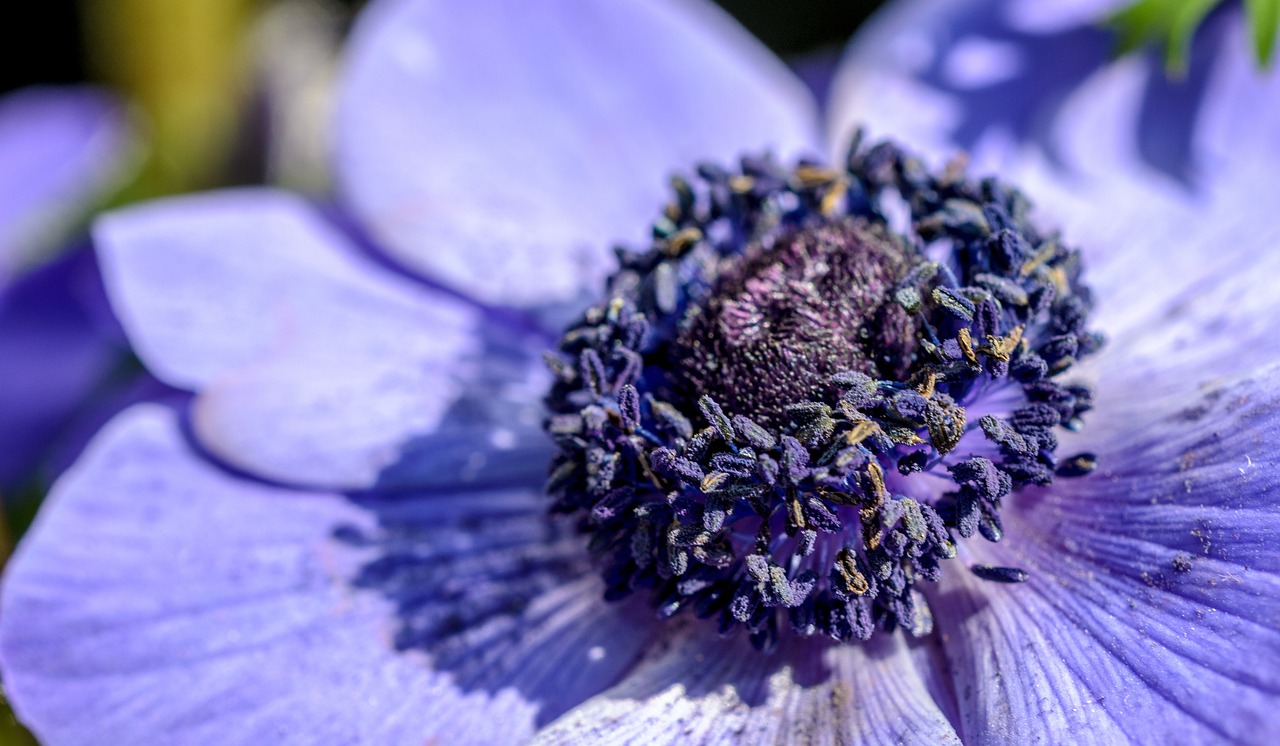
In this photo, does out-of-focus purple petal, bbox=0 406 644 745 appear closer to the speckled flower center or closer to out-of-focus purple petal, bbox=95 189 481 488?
out-of-focus purple petal, bbox=95 189 481 488

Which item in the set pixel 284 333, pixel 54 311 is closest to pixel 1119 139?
pixel 284 333

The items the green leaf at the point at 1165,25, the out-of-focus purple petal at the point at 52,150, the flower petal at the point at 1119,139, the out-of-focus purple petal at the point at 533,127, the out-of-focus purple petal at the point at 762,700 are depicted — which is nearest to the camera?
the out-of-focus purple petal at the point at 762,700

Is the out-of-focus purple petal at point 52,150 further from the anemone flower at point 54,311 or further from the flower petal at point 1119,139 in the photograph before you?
the flower petal at point 1119,139

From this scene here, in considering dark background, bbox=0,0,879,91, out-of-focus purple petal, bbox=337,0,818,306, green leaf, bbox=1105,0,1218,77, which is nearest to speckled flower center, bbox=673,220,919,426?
out-of-focus purple petal, bbox=337,0,818,306

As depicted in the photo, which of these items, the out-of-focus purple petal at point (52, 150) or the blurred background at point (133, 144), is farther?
the out-of-focus purple petal at point (52, 150)

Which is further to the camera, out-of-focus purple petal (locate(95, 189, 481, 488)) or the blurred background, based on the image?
the blurred background

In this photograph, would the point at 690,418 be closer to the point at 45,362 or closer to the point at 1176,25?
the point at 1176,25

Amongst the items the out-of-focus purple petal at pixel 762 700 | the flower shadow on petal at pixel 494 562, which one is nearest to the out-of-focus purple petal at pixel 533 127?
the flower shadow on petal at pixel 494 562
